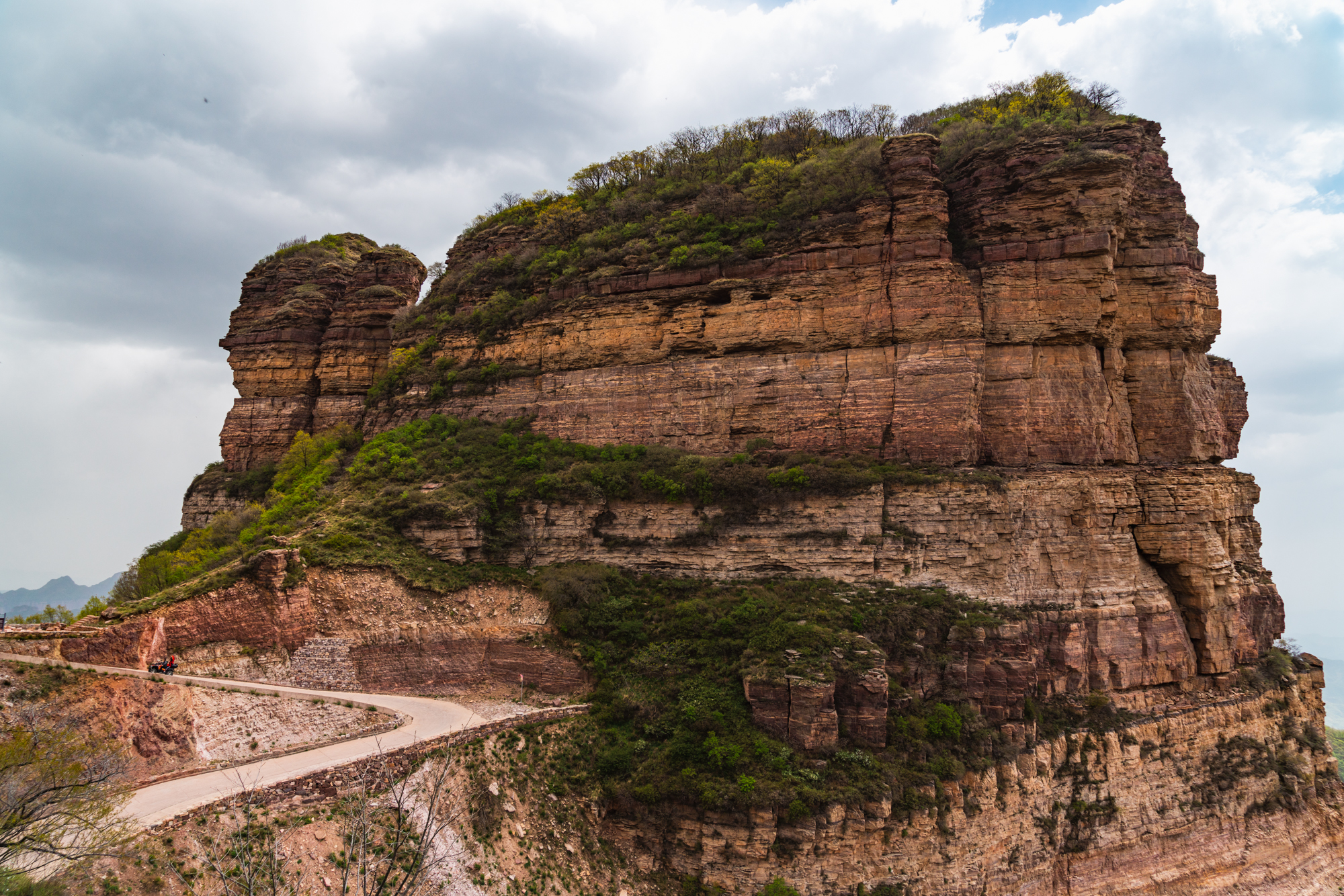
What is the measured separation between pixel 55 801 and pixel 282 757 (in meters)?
7.28

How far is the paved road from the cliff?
153 cm

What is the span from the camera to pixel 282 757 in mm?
20391

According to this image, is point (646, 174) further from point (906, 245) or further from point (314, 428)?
point (314, 428)

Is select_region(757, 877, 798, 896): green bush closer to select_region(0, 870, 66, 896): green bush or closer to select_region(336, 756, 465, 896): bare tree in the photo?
select_region(336, 756, 465, 896): bare tree

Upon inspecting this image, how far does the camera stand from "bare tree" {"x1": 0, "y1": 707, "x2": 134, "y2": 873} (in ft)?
41.8

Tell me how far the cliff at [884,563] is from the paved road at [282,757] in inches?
60.4

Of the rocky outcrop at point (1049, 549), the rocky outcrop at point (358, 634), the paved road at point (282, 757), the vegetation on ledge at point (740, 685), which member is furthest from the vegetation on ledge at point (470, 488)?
the paved road at point (282, 757)

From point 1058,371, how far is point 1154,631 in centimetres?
1186

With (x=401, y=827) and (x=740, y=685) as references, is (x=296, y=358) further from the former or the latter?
(x=740, y=685)

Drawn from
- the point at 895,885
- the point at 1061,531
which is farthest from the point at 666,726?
the point at 1061,531

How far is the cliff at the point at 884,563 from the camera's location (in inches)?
922

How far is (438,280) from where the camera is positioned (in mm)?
47000

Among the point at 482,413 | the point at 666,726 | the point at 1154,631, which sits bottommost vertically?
the point at 666,726

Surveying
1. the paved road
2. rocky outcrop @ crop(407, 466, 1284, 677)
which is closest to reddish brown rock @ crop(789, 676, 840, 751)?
rocky outcrop @ crop(407, 466, 1284, 677)
